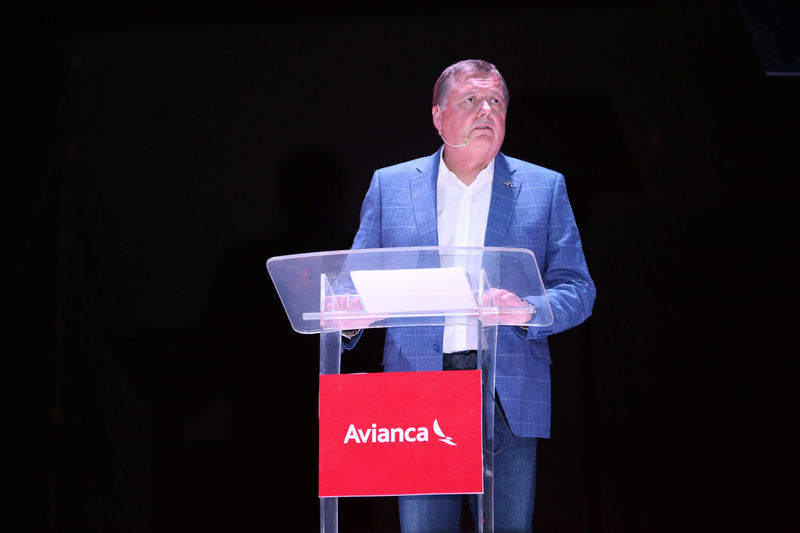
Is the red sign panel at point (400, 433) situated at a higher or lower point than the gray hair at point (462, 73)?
lower

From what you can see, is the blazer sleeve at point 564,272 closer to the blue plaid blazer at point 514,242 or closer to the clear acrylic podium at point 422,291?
the blue plaid blazer at point 514,242

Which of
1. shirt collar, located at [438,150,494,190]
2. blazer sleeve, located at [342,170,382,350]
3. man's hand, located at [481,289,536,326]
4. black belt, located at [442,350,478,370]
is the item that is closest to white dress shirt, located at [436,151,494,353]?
shirt collar, located at [438,150,494,190]

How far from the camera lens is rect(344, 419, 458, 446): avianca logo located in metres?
1.66

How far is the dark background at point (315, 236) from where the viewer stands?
3186mm

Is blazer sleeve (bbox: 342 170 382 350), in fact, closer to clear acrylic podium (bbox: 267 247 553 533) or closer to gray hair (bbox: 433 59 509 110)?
gray hair (bbox: 433 59 509 110)

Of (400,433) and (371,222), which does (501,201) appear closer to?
(371,222)

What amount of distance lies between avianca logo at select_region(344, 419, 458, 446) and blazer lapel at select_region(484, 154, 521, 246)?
788mm

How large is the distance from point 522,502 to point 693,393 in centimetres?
131

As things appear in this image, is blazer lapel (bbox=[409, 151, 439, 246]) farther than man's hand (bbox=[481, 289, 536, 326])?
Yes

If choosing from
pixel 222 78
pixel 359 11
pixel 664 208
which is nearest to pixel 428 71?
pixel 359 11

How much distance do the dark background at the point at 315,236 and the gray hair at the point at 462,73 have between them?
64 cm

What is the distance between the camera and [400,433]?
1.66 meters

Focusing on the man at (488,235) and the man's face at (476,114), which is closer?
the man at (488,235)

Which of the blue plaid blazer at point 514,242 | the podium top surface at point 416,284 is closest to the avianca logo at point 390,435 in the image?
the podium top surface at point 416,284
